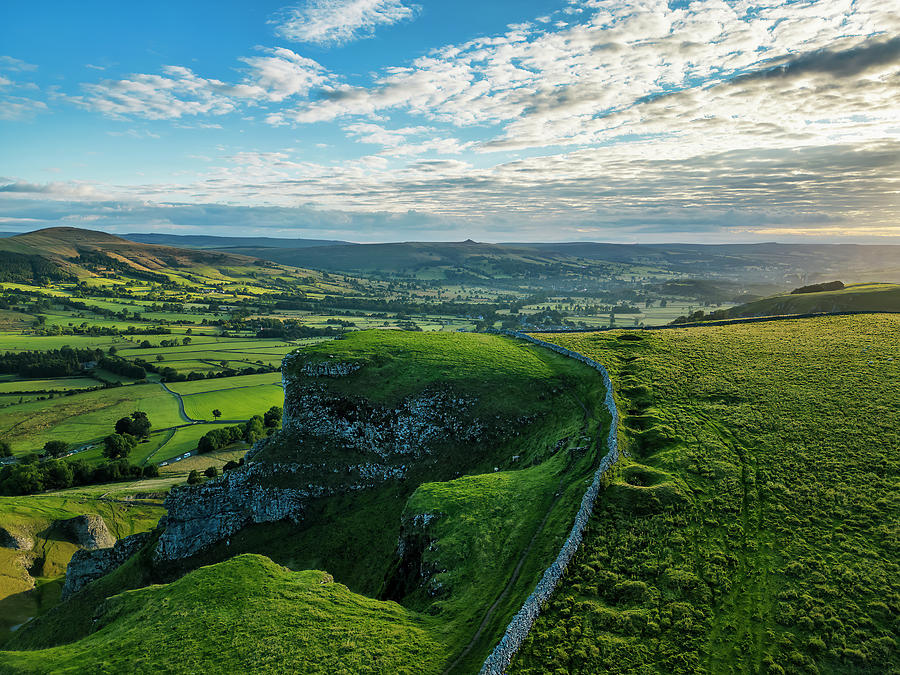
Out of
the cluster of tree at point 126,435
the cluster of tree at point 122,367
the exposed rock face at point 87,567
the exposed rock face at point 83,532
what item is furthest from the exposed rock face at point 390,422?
the cluster of tree at point 122,367

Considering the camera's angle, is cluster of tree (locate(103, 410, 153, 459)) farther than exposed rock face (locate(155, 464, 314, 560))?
Yes

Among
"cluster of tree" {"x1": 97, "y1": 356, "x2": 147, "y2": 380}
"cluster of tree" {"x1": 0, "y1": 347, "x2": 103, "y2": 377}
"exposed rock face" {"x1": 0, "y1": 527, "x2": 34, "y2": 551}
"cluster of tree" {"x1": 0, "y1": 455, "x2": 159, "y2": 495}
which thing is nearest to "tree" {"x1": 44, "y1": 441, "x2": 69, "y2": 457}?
"cluster of tree" {"x1": 0, "y1": 455, "x2": 159, "y2": 495}

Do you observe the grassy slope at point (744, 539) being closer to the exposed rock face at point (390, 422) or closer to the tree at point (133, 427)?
the exposed rock face at point (390, 422)

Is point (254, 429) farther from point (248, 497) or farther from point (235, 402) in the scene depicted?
point (248, 497)

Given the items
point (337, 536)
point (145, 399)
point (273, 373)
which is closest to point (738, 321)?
point (337, 536)

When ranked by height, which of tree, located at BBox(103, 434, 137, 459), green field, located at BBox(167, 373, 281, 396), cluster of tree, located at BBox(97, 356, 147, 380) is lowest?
tree, located at BBox(103, 434, 137, 459)

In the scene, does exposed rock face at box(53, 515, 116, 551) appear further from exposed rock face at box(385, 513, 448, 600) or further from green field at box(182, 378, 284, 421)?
exposed rock face at box(385, 513, 448, 600)
